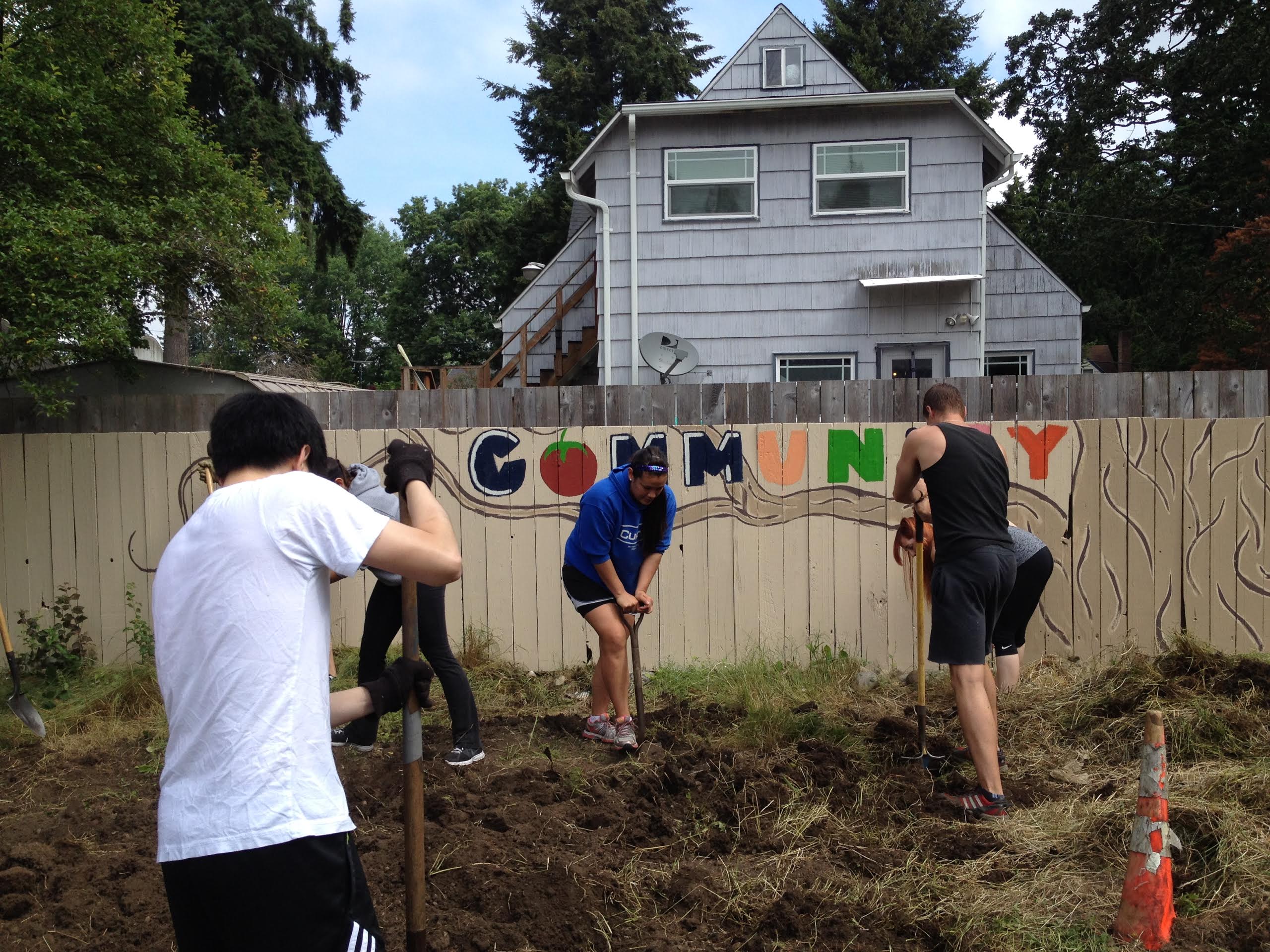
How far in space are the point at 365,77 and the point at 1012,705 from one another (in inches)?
617

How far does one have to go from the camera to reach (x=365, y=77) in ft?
55.7

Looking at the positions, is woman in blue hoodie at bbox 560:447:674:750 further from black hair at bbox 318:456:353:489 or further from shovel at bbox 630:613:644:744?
black hair at bbox 318:456:353:489

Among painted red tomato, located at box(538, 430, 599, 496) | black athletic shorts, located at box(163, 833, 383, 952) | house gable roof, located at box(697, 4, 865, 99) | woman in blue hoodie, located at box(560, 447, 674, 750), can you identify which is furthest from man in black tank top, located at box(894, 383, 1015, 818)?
house gable roof, located at box(697, 4, 865, 99)

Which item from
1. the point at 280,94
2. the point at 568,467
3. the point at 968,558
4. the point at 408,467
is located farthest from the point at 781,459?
the point at 280,94

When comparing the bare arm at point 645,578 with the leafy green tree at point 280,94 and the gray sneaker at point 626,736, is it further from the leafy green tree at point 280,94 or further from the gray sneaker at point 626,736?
the leafy green tree at point 280,94

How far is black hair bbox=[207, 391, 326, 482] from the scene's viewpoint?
210 cm

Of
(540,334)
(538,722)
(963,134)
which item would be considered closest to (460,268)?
(540,334)

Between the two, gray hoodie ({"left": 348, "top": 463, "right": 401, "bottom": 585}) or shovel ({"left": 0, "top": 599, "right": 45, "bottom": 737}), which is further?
shovel ({"left": 0, "top": 599, "right": 45, "bottom": 737})

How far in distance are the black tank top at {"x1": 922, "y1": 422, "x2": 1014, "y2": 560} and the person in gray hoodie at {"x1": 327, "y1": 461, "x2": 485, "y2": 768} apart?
2.44 m

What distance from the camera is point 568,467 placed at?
22.1ft

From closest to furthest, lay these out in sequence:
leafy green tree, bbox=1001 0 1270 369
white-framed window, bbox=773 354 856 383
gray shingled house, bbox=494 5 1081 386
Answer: gray shingled house, bbox=494 5 1081 386
white-framed window, bbox=773 354 856 383
leafy green tree, bbox=1001 0 1270 369

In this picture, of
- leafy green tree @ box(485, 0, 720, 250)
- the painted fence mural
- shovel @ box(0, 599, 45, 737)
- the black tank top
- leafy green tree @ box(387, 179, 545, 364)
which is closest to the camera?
the black tank top

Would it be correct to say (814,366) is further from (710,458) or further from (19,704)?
(19,704)

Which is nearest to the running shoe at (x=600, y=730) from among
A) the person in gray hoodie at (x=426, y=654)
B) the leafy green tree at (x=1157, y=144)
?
the person in gray hoodie at (x=426, y=654)
